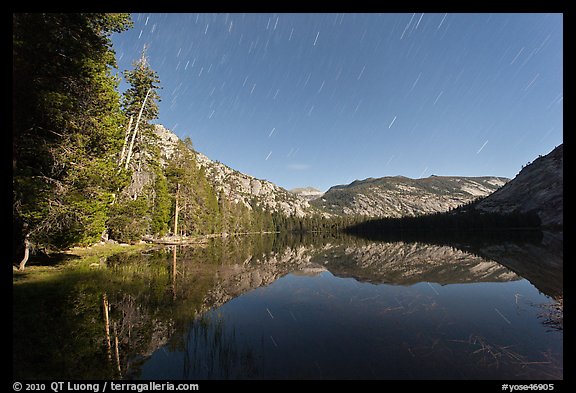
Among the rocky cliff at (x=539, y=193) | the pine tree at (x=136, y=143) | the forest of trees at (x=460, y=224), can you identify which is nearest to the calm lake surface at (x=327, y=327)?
the pine tree at (x=136, y=143)

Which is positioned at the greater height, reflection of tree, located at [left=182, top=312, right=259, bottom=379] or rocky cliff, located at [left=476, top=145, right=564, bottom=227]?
rocky cliff, located at [left=476, top=145, right=564, bottom=227]

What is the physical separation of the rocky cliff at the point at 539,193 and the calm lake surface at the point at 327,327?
133 metres

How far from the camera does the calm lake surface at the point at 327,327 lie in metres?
6.36

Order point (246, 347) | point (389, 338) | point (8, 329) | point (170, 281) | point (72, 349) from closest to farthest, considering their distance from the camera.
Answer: point (8, 329), point (72, 349), point (246, 347), point (389, 338), point (170, 281)

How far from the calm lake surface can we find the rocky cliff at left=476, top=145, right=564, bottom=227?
133 meters

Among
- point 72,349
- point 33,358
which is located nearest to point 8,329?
point 33,358

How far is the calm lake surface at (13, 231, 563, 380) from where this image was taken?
6359mm

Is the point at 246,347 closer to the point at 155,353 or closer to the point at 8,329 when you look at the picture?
the point at 155,353

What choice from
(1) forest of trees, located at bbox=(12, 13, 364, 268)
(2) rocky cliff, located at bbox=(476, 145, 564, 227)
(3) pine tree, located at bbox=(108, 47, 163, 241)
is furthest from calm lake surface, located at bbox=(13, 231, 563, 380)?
(2) rocky cliff, located at bbox=(476, 145, 564, 227)

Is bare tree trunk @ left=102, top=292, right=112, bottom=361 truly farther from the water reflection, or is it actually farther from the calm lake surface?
the water reflection

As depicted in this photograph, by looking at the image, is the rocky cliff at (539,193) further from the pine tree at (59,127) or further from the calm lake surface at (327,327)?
the pine tree at (59,127)

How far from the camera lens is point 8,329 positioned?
6.26m

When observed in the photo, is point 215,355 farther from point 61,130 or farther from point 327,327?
point 61,130
